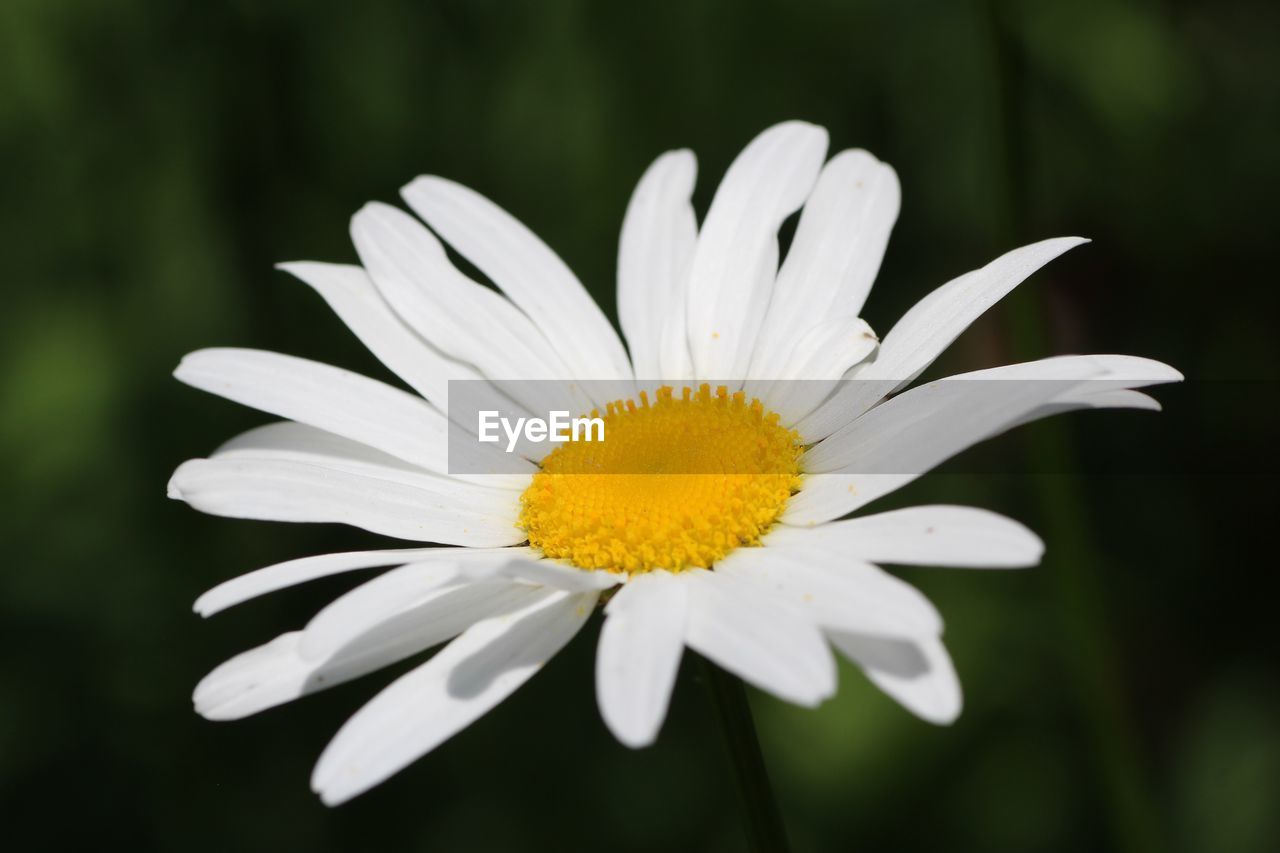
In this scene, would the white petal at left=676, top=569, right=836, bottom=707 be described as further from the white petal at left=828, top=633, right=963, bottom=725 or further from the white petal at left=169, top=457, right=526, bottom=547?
the white petal at left=169, top=457, right=526, bottom=547

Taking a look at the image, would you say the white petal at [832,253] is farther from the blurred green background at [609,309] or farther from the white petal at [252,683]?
the white petal at [252,683]

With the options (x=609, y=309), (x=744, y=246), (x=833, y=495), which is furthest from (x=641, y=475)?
(x=609, y=309)

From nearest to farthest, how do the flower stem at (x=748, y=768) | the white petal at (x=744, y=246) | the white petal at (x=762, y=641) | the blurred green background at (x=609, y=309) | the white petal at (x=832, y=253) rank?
the white petal at (x=762, y=641)
the flower stem at (x=748, y=768)
the white petal at (x=832, y=253)
the white petal at (x=744, y=246)
the blurred green background at (x=609, y=309)

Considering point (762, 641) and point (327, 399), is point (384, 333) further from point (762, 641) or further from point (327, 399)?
point (762, 641)

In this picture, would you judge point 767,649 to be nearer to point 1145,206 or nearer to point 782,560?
point 782,560

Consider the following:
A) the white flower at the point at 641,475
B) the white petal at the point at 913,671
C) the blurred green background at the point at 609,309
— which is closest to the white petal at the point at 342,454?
the white flower at the point at 641,475

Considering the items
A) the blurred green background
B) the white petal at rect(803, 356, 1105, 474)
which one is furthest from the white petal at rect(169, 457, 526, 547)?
the blurred green background
